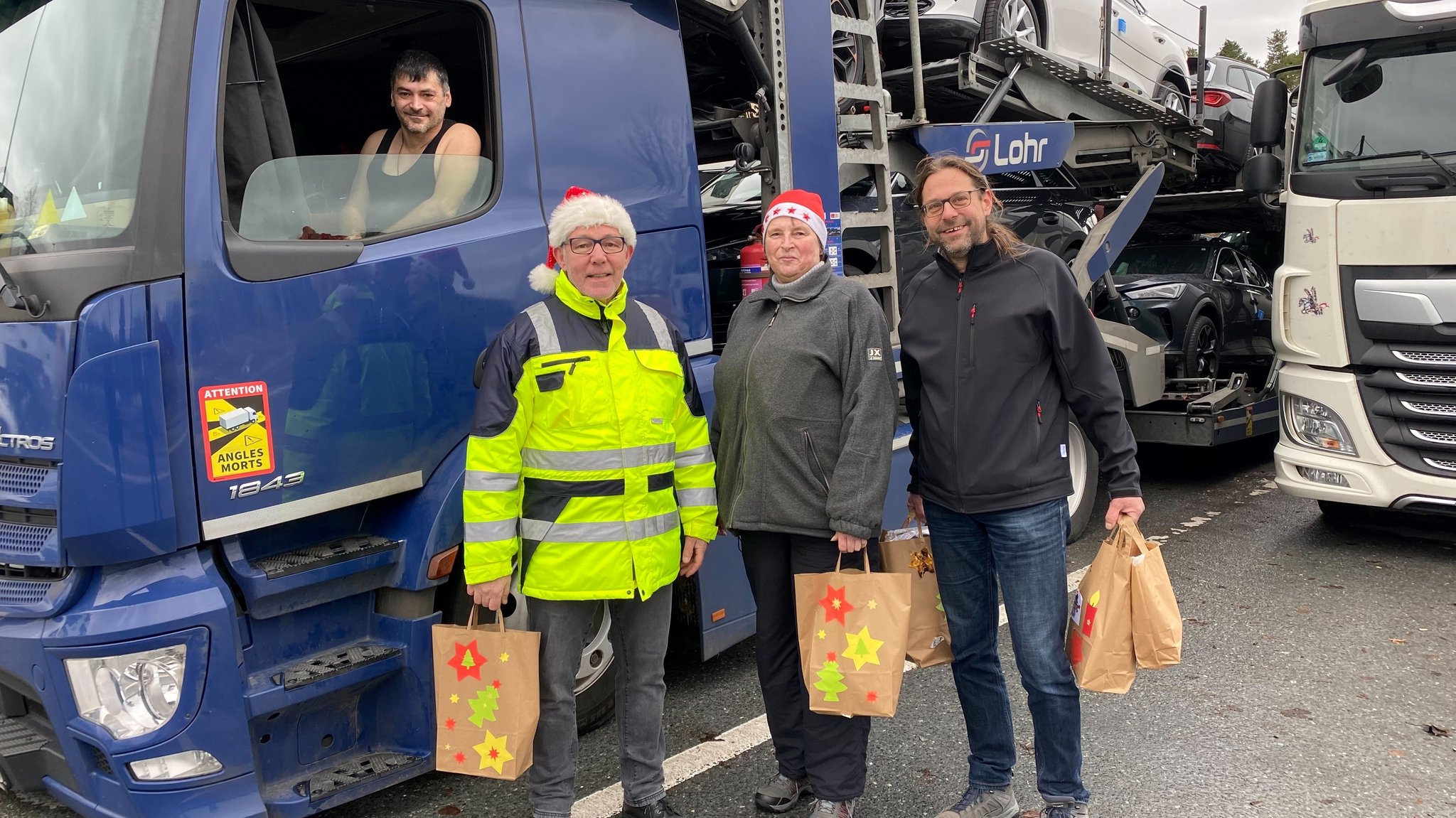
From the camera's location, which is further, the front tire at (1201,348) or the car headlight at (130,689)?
the front tire at (1201,348)

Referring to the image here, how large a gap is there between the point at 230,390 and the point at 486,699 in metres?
1.00

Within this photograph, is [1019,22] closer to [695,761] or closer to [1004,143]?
[1004,143]

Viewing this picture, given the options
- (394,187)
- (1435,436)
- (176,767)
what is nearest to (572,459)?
(394,187)

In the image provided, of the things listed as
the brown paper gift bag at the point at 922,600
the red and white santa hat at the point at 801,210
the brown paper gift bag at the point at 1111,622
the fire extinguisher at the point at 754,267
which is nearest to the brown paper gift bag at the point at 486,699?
the brown paper gift bag at the point at 922,600

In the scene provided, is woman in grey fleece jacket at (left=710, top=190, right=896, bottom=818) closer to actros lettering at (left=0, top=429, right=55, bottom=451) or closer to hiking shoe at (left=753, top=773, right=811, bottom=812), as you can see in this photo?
hiking shoe at (left=753, top=773, right=811, bottom=812)

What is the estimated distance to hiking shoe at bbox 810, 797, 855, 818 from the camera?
3.04 m

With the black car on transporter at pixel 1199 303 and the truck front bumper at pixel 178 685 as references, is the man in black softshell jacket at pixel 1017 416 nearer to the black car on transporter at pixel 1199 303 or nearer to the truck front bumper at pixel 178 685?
the truck front bumper at pixel 178 685

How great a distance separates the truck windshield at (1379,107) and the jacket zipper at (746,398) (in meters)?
4.16

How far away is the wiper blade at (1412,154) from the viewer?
5.27 m

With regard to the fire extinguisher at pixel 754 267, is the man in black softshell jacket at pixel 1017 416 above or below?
below

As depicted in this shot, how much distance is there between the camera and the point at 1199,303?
8055mm

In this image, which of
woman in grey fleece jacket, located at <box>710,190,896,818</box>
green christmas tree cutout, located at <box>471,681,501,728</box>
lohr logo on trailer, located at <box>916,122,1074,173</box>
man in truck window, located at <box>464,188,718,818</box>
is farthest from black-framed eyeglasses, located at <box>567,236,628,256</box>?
lohr logo on trailer, located at <box>916,122,1074,173</box>

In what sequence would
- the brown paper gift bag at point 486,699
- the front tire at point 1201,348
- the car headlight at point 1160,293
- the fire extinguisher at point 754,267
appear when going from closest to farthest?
the brown paper gift bag at point 486,699 < the fire extinguisher at point 754,267 < the front tire at point 1201,348 < the car headlight at point 1160,293

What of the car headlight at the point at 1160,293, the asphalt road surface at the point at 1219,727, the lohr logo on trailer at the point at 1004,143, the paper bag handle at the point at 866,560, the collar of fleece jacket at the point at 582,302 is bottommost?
the asphalt road surface at the point at 1219,727
